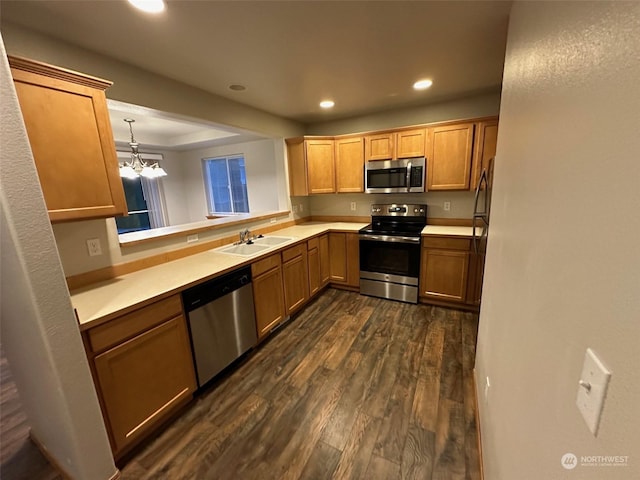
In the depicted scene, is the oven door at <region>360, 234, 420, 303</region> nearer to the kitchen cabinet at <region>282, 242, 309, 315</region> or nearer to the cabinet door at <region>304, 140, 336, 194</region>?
the kitchen cabinet at <region>282, 242, 309, 315</region>

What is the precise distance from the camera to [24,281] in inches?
42.8

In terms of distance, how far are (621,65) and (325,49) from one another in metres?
1.89

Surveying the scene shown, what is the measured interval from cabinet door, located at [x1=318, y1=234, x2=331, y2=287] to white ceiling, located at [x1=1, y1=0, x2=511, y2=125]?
69.7 inches

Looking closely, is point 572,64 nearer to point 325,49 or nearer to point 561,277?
point 561,277

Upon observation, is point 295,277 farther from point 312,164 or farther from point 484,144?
point 484,144

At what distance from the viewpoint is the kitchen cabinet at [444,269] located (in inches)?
113

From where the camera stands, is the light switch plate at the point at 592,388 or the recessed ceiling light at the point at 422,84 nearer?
the light switch plate at the point at 592,388

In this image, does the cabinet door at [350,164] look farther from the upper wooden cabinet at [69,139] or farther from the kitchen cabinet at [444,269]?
the upper wooden cabinet at [69,139]

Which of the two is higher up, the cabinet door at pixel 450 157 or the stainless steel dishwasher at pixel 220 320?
the cabinet door at pixel 450 157

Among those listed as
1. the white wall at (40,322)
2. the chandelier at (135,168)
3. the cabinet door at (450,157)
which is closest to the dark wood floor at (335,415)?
the white wall at (40,322)

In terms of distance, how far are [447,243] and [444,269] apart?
303 millimetres

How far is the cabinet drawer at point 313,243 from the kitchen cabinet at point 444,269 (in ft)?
4.23

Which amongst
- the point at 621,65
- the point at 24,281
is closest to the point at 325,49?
the point at 621,65

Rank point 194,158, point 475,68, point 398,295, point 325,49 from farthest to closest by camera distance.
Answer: point 194,158 → point 398,295 → point 475,68 → point 325,49
